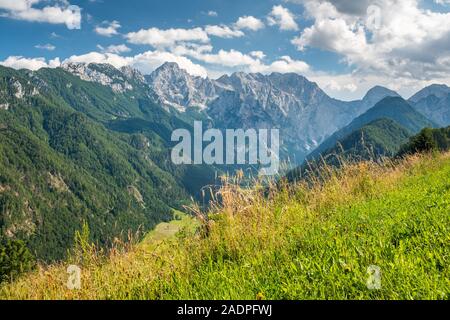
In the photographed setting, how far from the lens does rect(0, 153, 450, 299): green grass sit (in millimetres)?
4262

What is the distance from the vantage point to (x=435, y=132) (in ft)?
473

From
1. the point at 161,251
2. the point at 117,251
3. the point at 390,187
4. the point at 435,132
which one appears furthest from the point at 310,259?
the point at 435,132

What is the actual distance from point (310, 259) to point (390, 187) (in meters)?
5.85

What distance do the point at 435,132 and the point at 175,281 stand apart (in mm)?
157600

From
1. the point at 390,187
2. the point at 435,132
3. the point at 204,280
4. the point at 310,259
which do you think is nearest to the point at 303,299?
the point at 310,259

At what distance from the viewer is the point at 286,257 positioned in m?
5.47

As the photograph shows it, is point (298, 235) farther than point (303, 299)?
Yes

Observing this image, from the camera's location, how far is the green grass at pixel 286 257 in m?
4.26

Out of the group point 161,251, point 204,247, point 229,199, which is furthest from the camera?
point 229,199

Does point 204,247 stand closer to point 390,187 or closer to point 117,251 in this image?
point 117,251
